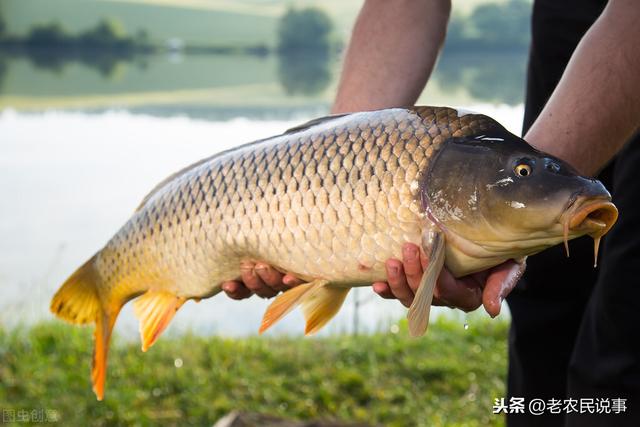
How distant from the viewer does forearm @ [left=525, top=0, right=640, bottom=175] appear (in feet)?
4.60

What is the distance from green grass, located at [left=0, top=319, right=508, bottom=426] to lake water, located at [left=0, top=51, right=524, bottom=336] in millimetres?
473

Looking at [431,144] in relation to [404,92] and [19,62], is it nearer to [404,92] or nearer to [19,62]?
[404,92]

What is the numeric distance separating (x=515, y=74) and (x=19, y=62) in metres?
18.0

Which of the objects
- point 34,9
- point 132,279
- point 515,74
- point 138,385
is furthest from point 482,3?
point 132,279

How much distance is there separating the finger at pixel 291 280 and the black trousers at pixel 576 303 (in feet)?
1.94

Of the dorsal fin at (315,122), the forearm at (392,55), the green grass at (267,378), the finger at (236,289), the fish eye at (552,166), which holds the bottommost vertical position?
the green grass at (267,378)

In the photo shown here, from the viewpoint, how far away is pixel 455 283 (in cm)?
138

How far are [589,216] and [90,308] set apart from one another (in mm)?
976

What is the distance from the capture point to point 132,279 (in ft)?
5.25

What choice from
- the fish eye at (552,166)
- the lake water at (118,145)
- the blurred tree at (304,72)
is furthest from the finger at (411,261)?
the blurred tree at (304,72)

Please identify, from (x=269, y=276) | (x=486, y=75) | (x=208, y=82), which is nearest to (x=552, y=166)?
(x=269, y=276)

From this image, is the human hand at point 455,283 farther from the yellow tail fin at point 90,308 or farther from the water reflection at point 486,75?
the water reflection at point 486,75

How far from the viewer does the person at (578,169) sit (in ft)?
4.62

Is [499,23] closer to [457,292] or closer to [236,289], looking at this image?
[236,289]
